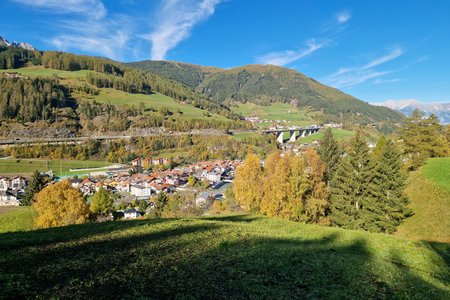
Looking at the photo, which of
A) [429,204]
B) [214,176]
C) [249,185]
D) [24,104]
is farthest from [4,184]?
[429,204]

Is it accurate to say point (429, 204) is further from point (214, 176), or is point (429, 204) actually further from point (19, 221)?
point (214, 176)

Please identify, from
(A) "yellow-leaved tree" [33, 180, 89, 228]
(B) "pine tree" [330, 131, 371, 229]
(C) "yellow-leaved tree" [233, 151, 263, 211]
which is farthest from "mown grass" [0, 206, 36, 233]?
(B) "pine tree" [330, 131, 371, 229]

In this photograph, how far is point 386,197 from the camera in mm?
37281

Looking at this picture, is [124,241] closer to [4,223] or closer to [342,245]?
[342,245]

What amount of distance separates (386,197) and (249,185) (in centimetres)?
1968

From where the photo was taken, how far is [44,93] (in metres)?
200

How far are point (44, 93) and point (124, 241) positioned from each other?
747 feet

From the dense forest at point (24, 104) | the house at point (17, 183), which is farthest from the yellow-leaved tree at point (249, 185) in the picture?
the dense forest at point (24, 104)

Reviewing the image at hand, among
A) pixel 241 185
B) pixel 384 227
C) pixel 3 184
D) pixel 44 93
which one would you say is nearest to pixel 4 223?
pixel 241 185

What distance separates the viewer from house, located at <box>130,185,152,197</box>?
117438mm

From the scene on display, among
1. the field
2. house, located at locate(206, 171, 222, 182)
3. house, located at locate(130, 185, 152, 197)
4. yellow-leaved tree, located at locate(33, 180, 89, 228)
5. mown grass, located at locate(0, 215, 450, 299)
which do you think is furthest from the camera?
house, located at locate(206, 171, 222, 182)

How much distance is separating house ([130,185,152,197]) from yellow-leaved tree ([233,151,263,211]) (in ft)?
259

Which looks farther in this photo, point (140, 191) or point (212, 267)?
point (140, 191)

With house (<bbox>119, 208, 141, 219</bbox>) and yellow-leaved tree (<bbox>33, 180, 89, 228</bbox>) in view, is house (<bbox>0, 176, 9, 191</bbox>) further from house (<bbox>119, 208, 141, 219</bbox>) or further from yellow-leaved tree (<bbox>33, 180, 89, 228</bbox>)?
yellow-leaved tree (<bbox>33, 180, 89, 228</bbox>)
